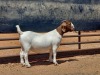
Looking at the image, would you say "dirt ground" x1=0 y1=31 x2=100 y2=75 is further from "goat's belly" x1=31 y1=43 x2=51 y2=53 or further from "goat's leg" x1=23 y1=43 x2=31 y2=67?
"goat's belly" x1=31 y1=43 x2=51 y2=53

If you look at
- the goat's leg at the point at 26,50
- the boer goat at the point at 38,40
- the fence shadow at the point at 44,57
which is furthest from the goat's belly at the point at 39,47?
the fence shadow at the point at 44,57

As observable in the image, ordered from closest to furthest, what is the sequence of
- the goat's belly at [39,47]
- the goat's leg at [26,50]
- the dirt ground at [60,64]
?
1. the dirt ground at [60,64]
2. the goat's leg at [26,50]
3. the goat's belly at [39,47]

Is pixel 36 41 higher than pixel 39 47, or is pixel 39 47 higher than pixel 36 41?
pixel 36 41

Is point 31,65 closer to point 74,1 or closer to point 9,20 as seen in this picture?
point 9,20

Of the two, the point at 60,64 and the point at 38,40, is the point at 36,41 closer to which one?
the point at 38,40

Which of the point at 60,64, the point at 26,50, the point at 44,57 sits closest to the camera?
the point at 26,50

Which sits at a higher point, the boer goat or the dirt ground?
the boer goat

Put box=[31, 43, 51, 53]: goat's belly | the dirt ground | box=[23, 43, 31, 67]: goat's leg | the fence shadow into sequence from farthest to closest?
the fence shadow
box=[31, 43, 51, 53]: goat's belly
box=[23, 43, 31, 67]: goat's leg
the dirt ground

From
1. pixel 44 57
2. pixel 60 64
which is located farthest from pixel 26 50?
pixel 44 57

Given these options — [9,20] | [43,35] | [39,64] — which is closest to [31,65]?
[39,64]

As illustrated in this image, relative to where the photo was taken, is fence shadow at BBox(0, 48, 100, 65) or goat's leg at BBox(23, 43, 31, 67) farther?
fence shadow at BBox(0, 48, 100, 65)

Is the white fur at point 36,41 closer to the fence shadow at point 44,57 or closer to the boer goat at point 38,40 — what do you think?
the boer goat at point 38,40

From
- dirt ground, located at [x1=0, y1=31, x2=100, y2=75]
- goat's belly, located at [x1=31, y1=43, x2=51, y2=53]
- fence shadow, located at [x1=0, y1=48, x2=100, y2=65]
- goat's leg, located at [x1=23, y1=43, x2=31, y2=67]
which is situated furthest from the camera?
fence shadow, located at [x1=0, y1=48, x2=100, y2=65]

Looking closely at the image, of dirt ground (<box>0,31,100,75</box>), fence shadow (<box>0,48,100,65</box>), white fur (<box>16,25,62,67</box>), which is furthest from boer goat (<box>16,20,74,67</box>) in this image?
fence shadow (<box>0,48,100,65</box>)
